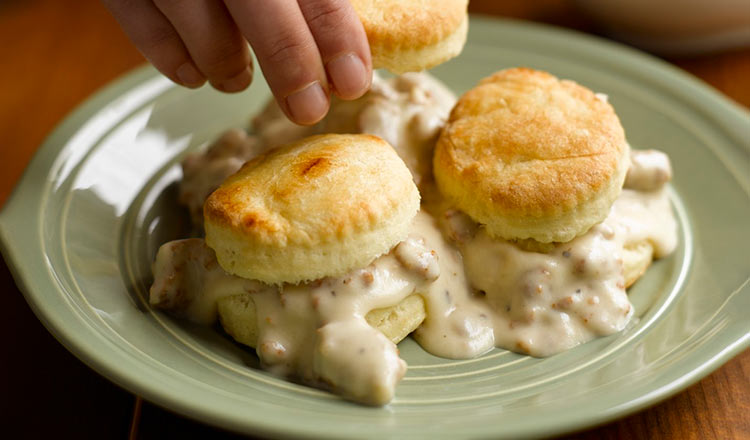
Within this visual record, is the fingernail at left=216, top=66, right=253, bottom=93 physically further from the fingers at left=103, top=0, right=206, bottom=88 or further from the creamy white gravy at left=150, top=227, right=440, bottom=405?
the creamy white gravy at left=150, top=227, right=440, bottom=405

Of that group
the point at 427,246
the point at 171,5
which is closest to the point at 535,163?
the point at 427,246

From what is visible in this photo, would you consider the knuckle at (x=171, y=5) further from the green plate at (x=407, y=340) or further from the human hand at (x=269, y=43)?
the green plate at (x=407, y=340)

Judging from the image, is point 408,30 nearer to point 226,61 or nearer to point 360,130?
point 360,130

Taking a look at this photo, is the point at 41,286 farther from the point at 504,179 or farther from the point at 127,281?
the point at 504,179

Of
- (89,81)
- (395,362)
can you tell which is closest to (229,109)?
(89,81)

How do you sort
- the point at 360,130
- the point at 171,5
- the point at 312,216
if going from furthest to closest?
the point at 360,130
the point at 171,5
the point at 312,216

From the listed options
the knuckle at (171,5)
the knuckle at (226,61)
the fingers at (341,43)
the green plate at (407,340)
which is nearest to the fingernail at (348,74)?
the fingers at (341,43)

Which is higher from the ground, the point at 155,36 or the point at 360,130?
the point at 155,36
